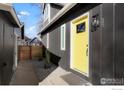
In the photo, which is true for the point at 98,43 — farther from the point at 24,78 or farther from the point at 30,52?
the point at 30,52

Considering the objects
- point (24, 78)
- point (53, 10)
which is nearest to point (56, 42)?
point (53, 10)

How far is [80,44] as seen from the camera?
9.27 metres

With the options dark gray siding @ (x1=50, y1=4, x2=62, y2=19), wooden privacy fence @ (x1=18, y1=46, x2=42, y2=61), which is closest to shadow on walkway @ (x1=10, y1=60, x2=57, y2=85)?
dark gray siding @ (x1=50, y1=4, x2=62, y2=19)

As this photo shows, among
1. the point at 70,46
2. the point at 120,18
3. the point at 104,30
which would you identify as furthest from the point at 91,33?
the point at 70,46

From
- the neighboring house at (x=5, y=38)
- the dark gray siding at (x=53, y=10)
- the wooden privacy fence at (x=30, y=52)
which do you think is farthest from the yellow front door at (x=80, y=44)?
the wooden privacy fence at (x=30, y=52)

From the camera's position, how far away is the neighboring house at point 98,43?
5980 millimetres

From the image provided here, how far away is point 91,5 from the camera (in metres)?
7.82

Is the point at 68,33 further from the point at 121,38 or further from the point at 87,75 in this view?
the point at 121,38

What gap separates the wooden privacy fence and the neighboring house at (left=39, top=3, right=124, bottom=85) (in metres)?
12.8

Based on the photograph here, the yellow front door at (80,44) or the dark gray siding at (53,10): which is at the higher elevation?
the dark gray siding at (53,10)

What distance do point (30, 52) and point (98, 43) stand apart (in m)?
16.5

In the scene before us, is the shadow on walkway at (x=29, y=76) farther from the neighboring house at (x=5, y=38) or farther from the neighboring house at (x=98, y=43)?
the neighboring house at (x=98, y=43)

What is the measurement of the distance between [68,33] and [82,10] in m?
2.54

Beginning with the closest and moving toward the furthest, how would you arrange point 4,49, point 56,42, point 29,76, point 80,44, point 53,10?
1. point 4,49
2. point 80,44
3. point 29,76
4. point 56,42
5. point 53,10
